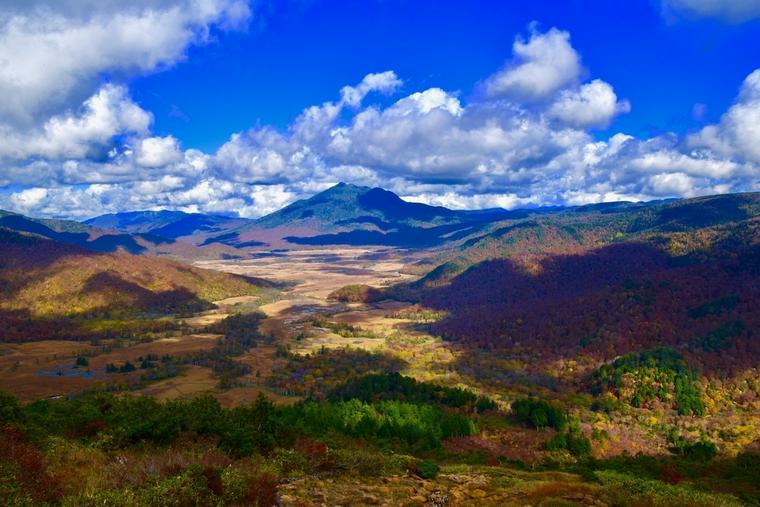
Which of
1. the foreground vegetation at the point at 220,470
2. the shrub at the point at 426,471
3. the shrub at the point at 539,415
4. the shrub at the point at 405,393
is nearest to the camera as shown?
the foreground vegetation at the point at 220,470

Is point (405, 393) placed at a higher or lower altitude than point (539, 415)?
higher

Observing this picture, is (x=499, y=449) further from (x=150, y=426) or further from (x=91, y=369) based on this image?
(x=91, y=369)

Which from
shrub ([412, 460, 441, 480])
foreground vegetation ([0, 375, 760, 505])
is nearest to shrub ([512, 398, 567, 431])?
foreground vegetation ([0, 375, 760, 505])

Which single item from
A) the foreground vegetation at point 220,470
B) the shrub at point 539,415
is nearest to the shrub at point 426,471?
the foreground vegetation at point 220,470

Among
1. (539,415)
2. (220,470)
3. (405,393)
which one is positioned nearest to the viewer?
(220,470)

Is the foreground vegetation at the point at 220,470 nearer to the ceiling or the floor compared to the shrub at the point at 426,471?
nearer to the ceiling

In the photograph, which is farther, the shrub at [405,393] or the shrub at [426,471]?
the shrub at [405,393]

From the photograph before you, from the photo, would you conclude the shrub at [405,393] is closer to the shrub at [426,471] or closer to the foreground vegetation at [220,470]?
the foreground vegetation at [220,470]

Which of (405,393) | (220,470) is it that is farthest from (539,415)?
(220,470)

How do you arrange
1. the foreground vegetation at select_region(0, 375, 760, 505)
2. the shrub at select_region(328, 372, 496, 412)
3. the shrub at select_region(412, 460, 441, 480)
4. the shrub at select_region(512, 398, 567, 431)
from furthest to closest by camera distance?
the shrub at select_region(328, 372, 496, 412)
the shrub at select_region(512, 398, 567, 431)
the shrub at select_region(412, 460, 441, 480)
the foreground vegetation at select_region(0, 375, 760, 505)

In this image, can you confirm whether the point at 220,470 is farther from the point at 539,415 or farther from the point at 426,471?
the point at 539,415

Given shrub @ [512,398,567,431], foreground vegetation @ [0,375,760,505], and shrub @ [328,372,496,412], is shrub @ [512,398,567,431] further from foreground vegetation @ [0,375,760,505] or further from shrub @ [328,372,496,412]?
foreground vegetation @ [0,375,760,505]
